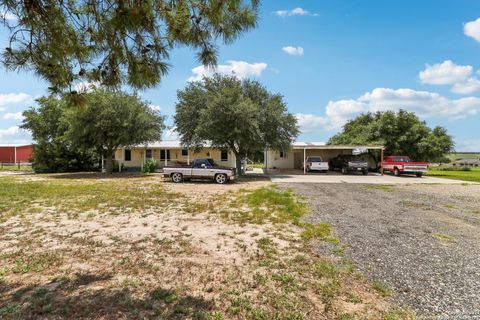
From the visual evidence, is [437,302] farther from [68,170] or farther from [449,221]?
[68,170]

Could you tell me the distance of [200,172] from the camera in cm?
1641

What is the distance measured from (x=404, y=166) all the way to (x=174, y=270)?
2223cm

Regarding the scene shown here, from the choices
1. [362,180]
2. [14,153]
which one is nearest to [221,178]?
[362,180]

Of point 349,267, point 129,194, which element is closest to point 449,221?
point 349,267

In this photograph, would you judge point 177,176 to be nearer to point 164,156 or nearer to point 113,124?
point 113,124

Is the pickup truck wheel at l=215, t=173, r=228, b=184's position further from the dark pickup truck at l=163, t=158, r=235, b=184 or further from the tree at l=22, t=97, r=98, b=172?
the tree at l=22, t=97, r=98, b=172

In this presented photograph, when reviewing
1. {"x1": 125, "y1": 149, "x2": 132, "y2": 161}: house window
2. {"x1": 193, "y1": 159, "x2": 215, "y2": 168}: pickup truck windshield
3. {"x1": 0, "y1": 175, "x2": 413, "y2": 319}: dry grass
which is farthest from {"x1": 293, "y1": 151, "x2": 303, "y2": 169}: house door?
{"x1": 0, "y1": 175, "x2": 413, "y2": 319}: dry grass

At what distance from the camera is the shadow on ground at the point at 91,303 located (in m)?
2.79

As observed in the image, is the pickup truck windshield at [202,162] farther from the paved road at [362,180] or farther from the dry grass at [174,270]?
the dry grass at [174,270]

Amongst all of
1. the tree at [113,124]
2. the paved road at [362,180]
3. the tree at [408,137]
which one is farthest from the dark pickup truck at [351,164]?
the tree at [113,124]

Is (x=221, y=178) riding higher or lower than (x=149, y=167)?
lower

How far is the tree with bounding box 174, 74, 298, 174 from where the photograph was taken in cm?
1809

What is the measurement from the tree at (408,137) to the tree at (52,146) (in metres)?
27.1

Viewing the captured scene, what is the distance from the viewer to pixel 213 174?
1638 centimetres
